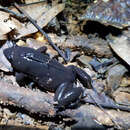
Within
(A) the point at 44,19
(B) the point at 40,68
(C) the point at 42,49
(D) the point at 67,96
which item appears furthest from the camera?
(A) the point at 44,19

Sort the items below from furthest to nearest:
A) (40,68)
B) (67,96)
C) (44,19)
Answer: (44,19), (40,68), (67,96)

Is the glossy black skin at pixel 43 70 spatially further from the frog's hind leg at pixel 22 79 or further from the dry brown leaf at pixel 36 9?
the dry brown leaf at pixel 36 9

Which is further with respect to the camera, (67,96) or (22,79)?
(22,79)

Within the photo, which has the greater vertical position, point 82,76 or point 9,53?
point 9,53

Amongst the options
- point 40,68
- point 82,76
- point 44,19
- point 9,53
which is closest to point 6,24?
point 9,53

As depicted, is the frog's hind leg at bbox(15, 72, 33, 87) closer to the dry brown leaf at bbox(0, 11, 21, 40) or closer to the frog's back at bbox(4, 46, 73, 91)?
the frog's back at bbox(4, 46, 73, 91)

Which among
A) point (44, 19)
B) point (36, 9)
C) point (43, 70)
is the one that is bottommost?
point (43, 70)

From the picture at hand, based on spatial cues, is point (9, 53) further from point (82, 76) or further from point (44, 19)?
point (82, 76)
